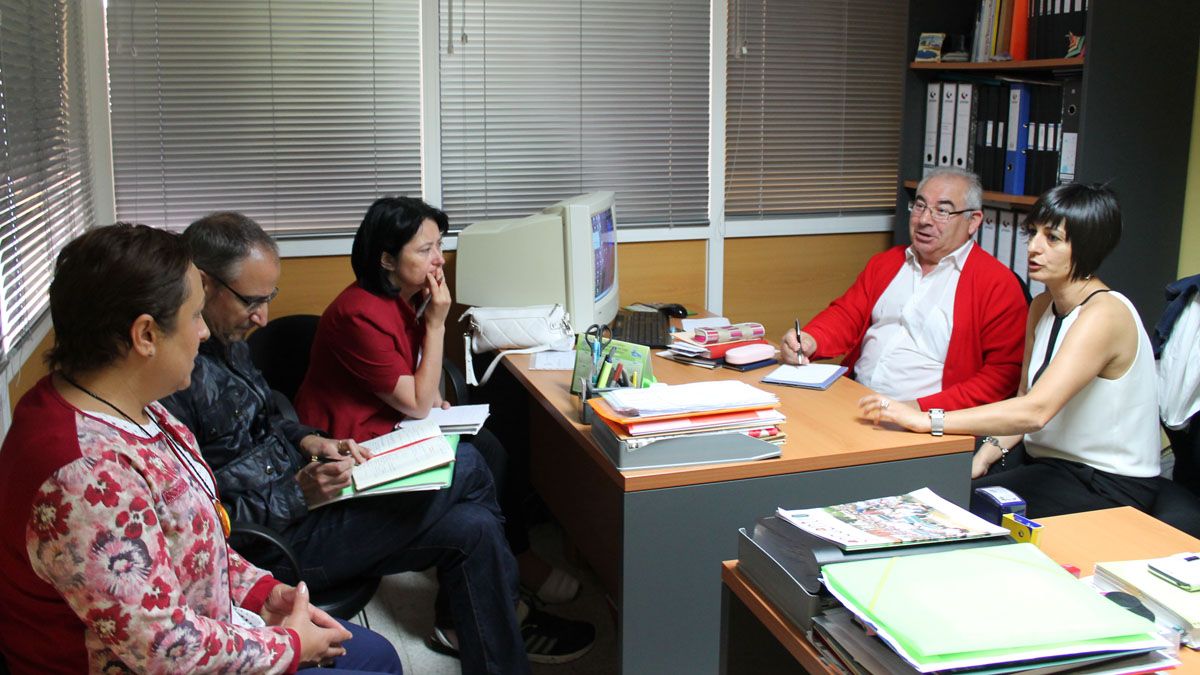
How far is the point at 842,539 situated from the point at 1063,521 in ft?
2.14

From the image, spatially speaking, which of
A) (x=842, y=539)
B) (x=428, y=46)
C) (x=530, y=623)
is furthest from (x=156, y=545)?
(x=428, y=46)

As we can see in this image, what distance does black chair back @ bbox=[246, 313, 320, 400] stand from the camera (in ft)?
10.5

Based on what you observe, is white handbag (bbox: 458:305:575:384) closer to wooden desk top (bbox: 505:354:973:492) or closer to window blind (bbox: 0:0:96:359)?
wooden desk top (bbox: 505:354:973:492)

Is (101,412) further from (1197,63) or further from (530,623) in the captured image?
(1197,63)

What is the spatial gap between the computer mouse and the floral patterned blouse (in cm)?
242

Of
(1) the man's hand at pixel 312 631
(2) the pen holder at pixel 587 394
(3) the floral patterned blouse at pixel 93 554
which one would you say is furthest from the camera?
(2) the pen holder at pixel 587 394

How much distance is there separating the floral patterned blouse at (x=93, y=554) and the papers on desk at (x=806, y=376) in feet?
5.52

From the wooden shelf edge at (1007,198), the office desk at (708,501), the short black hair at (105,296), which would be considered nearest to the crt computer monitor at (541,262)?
the office desk at (708,501)

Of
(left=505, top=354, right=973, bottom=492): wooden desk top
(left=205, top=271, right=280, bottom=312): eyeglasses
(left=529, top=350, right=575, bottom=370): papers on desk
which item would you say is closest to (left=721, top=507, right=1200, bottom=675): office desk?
(left=505, top=354, right=973, bottom=492): wooden desk top

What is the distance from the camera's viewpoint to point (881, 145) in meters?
4.26

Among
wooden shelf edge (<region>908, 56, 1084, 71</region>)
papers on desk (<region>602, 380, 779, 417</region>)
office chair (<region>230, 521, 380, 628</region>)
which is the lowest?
office chair (<region>230, 521, 380, 628</region>)

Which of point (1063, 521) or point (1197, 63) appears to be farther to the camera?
point (1197, 63)

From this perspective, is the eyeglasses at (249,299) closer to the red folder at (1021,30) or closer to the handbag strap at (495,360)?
the handbag strap at (495,360)

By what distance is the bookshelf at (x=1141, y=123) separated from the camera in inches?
123
